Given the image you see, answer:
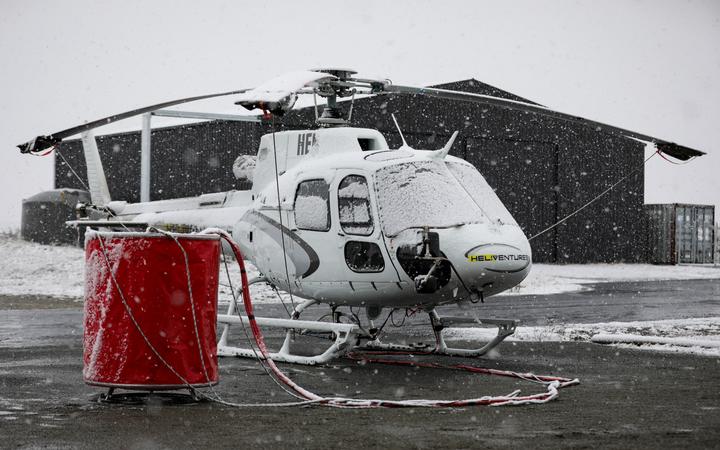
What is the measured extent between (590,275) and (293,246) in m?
23.5

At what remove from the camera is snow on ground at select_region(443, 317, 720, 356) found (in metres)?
11.7

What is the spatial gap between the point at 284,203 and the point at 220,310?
7536 millimetres

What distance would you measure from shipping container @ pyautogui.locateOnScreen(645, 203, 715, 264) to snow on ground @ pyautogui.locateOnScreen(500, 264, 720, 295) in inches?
28.8

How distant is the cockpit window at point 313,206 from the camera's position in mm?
10219

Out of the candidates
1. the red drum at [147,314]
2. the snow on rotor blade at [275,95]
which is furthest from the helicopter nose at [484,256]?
the red drum at [147,314]

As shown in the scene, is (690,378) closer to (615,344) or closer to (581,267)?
(615,344)

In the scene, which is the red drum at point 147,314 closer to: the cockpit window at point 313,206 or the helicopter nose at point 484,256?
the helicopter nose at point 484,256

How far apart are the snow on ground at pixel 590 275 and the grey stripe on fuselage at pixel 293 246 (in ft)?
44.1

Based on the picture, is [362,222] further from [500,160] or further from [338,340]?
[500,160]

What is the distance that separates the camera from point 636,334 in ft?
42.5

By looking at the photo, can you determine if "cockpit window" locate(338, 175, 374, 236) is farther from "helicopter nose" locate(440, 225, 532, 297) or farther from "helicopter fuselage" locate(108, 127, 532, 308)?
"helicopter nose" locate(440, 225, 532, 297)

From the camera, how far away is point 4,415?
639 cm

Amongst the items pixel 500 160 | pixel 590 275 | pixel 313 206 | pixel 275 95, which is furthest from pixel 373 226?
pixel 500 160

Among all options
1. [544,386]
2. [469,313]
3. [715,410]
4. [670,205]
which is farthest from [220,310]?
[670,205]
